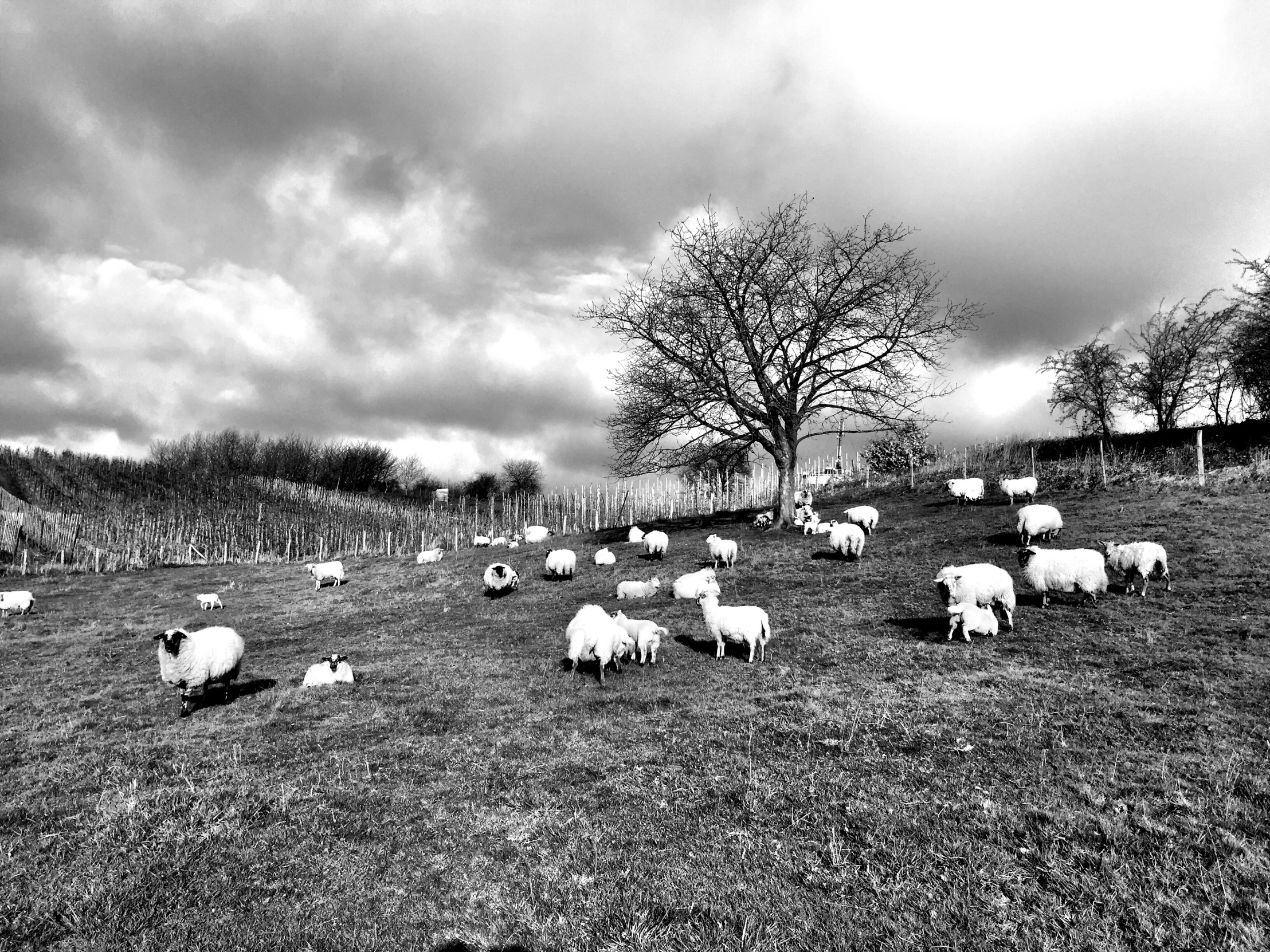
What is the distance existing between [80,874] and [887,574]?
59.5 feet

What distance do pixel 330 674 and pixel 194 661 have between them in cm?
244

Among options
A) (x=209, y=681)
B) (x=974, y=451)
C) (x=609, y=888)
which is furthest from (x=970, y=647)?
(x=974, y=451)

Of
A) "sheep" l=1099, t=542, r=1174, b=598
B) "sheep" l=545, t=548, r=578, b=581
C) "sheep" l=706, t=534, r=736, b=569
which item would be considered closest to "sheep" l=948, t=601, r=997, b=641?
"sheep" l=1099, t=542, r=1174, b=598

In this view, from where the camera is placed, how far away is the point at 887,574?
18.3 meters

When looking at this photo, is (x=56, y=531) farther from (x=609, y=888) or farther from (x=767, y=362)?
(x=609, y=888)

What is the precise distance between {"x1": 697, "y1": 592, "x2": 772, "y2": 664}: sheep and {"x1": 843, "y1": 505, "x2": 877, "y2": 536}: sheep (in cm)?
1391

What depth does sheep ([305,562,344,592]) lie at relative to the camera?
31.7 meters

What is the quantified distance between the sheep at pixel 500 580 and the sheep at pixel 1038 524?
1787cm

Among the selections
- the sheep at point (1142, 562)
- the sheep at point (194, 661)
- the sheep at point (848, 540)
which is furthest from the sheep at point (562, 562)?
the sheep at point (1142, 562)

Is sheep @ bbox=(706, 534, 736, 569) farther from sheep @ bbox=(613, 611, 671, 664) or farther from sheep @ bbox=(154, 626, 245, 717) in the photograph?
sheep @ bbox=(154, 626, 245, 717)

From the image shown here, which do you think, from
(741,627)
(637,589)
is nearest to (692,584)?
(637,589)

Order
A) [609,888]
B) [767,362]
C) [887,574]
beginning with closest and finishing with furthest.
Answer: [609,888] → [887,574] → [767,362]

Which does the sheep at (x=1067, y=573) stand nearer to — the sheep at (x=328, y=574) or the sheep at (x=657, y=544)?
the sheep at (x=657, y=544)

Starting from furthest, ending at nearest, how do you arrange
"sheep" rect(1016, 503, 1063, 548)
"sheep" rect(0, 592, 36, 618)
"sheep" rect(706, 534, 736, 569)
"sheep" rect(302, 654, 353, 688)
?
"sheep" rect(0, 592, 36, 618)
"sheep" rect(706, 534, 736, 569)
"sheep" rect(1016, 503, 1063, 548)
"sheep" rect(302, 654, 353, 688)
